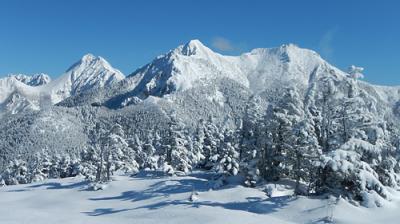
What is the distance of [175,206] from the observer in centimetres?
4347

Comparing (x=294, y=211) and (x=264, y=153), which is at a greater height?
(x=264, y=153)

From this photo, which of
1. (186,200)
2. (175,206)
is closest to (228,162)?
(186,200)

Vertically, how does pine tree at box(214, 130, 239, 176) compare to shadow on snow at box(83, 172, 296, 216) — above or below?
above

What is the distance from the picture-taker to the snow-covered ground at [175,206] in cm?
3706

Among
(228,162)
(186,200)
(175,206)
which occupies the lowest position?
(175,206)

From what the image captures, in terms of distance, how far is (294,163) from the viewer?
158ft

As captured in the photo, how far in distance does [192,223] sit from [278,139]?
17174mm

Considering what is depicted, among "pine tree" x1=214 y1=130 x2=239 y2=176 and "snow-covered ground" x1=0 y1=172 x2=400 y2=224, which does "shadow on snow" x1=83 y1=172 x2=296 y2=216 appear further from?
"pine tree" x1=214 y1=130 x2=239 y2=176

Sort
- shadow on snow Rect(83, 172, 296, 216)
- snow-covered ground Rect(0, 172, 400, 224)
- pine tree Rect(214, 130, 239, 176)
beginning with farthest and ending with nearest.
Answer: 1. pine tree Rect(214, 130, 239, 176)
2. shadow on snow Rect(83, 172, 296, 216)
3. snow-covered ground Rect(0, 172, 400, 224)

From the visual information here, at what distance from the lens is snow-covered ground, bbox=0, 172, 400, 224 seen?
37062 millimetres

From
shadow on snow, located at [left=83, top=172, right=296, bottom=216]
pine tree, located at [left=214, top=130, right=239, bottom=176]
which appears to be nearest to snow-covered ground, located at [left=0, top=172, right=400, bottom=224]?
shadow on snow, located at [left=83, top=172, right=296, bottom=216]

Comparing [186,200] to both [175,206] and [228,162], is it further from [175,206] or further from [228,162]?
[228,162]

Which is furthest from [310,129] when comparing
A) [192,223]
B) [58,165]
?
[58,165]

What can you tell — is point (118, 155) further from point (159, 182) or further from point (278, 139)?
point (278, 139)
